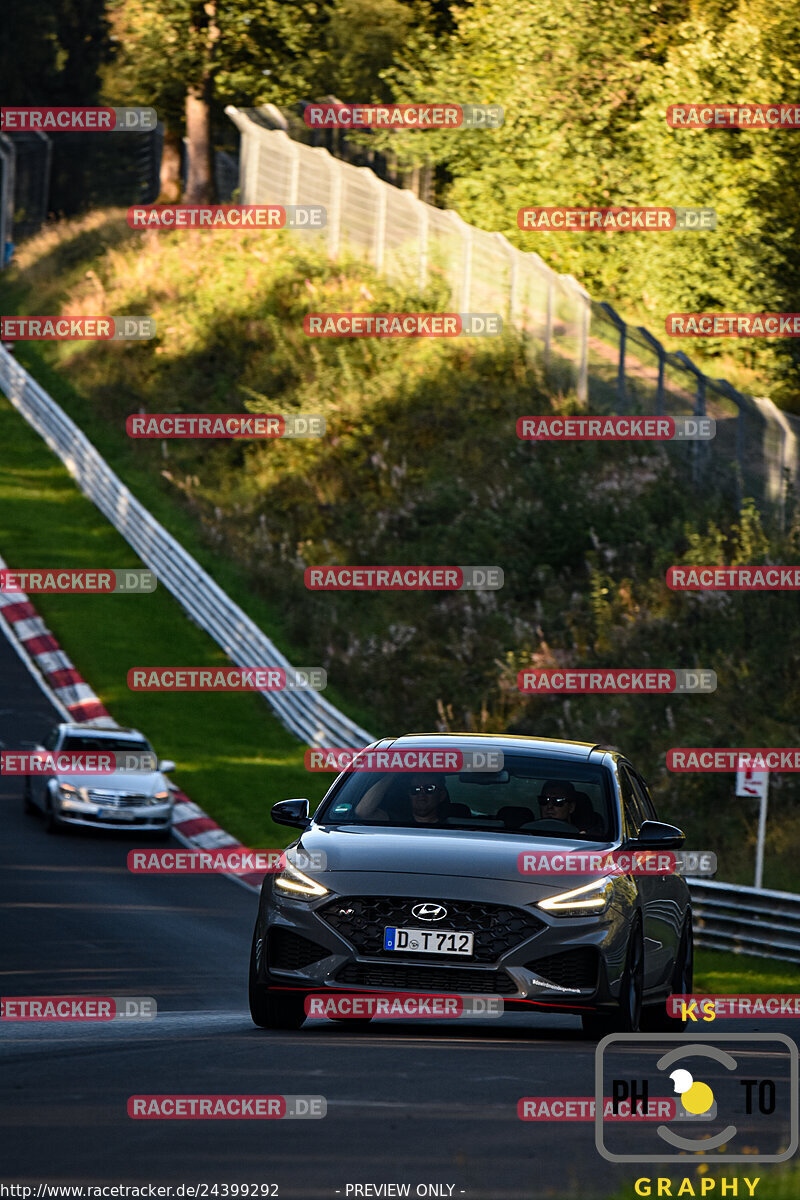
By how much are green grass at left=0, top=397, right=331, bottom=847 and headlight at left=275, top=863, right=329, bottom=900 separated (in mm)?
14342

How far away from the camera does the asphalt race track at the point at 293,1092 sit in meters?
6.33

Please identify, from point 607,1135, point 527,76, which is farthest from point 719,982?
point 527,76

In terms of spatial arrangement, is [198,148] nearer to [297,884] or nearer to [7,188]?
[7,188]

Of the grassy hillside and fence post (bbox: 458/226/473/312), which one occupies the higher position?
fence post (bbox: 458/226/473/312)

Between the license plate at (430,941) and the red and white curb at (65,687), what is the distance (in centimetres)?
1280

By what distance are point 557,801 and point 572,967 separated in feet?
4.37

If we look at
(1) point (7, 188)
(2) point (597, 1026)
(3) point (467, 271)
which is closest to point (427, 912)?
(2) point (597, 1026)

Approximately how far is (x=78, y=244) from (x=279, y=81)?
7.80 m

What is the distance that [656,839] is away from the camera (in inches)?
412

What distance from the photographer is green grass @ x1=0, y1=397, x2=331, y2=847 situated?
90.2 feet

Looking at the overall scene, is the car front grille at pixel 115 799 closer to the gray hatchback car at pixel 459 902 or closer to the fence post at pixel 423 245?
the gray hatchback car at pixel 459 902

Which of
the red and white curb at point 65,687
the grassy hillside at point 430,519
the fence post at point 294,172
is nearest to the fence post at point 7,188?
the grassy hillside at point 430,519

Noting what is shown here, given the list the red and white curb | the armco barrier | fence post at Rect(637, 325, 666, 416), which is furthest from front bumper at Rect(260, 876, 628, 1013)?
fence post at Rect(637, 325, 666, 416)

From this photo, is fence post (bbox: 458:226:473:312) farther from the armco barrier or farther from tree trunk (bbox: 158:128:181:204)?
tree trunk (bbox: 158:128:181:204)
